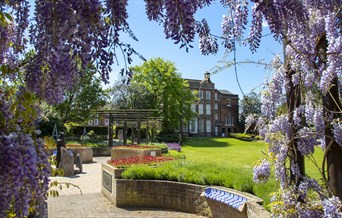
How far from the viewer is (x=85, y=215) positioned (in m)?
7.63

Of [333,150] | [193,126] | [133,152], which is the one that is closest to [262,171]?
[333,150]

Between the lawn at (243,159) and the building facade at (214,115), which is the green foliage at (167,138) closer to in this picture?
the lawn at (243,159)

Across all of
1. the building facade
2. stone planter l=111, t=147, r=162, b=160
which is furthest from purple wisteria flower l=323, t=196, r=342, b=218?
the building facade

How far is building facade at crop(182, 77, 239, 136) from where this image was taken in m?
61.1

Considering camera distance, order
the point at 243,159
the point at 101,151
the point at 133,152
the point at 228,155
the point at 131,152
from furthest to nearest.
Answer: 1. the point at 101,151
2. the point at 228,155
3. the point at 243,159
4. the point at 131,152
5. the point at 133,152

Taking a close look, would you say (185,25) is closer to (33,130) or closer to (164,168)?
(33,130)

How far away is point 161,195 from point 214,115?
56.3 m

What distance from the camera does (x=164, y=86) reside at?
39031 millimetres

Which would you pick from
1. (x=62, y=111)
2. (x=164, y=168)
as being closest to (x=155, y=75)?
(x=62, y=111)

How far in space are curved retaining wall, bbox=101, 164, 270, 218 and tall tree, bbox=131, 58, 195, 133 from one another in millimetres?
30078

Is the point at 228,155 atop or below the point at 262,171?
below

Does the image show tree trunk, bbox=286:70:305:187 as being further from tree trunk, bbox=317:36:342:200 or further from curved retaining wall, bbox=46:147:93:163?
curved retaining wall, bbox=46:147:93:163

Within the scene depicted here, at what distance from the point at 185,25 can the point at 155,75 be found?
38.8m

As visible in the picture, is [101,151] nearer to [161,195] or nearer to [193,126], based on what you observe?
[161,195]
